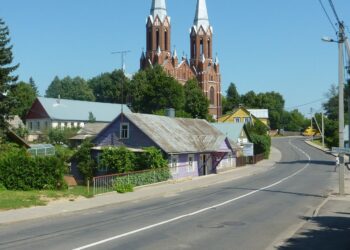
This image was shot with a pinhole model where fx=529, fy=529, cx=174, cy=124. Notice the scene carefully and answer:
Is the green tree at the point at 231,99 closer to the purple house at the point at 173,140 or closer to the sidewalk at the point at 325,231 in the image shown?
the purple house at the point at 173,140

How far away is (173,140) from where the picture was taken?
40.3m

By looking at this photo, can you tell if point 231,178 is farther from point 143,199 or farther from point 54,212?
point 54,212

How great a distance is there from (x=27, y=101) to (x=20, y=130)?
172ft

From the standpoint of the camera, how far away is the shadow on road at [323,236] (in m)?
12.8

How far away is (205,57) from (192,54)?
3923 millimetres

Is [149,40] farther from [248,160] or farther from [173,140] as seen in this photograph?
[173,140]

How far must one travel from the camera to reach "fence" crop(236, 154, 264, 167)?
57.5 meters

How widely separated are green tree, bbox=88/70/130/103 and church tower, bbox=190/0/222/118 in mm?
18941

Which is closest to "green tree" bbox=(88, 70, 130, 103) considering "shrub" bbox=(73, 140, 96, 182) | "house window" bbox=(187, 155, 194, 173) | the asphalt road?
"house window" bbox=(187, 155, 194, 173)

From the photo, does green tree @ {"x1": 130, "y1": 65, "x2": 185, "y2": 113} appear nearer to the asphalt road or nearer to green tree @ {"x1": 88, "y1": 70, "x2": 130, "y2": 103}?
green tree @ {"x1": 88, "y1": 70, "x2": 130, "y2": 103}

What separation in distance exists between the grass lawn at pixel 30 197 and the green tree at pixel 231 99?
127955mm

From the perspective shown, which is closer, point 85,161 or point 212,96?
point 85,161

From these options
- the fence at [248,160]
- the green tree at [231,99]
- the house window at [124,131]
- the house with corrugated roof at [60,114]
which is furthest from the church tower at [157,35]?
the house window at [124,131]

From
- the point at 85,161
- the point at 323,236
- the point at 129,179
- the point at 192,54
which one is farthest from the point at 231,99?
the point at 323,236
